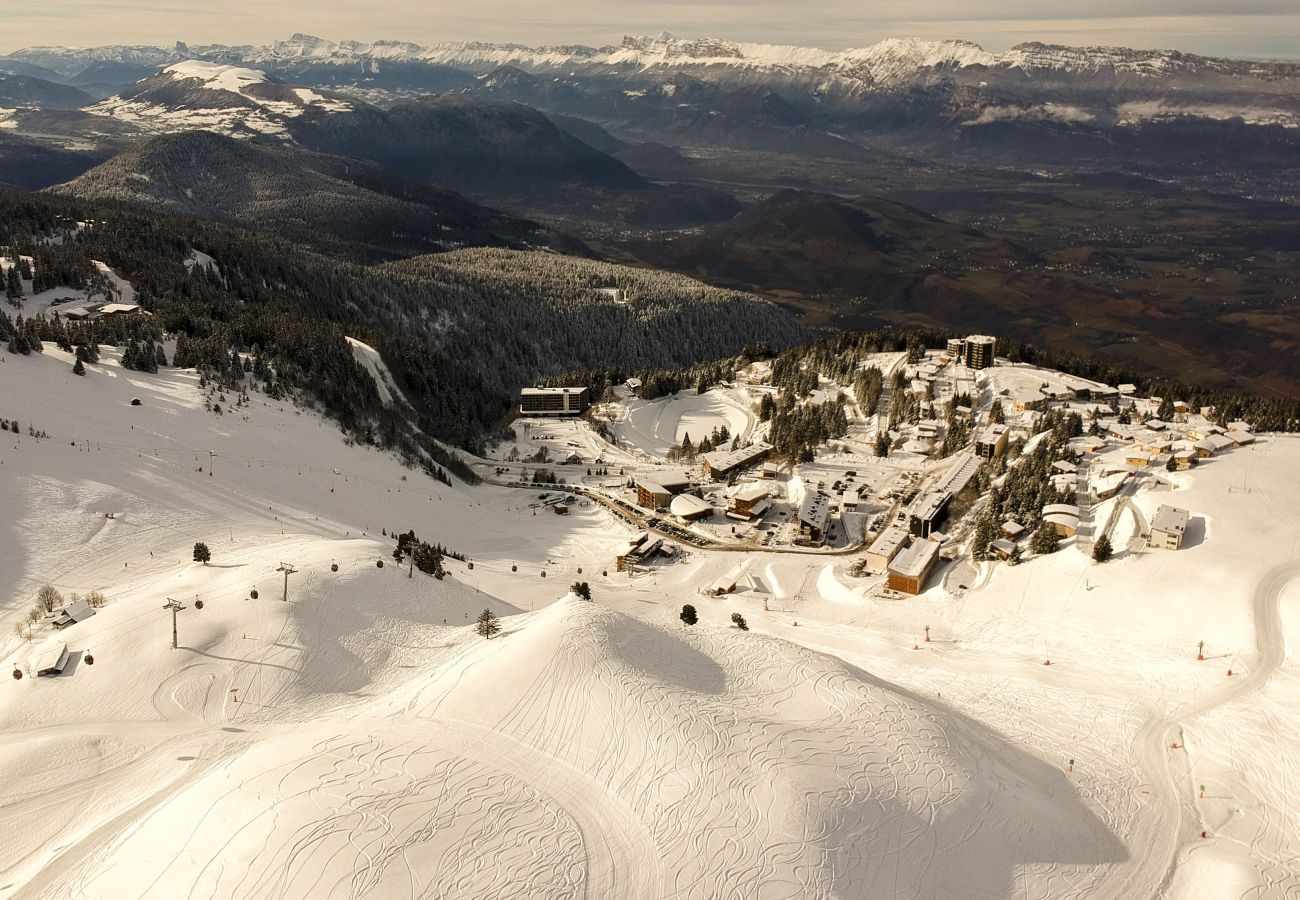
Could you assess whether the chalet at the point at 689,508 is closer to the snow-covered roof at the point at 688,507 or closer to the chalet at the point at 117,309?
the snow-covered roof at the point at 688,507

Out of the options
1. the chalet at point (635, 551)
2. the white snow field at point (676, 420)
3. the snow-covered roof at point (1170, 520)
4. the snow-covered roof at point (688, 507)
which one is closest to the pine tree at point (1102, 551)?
the snow-covered roof at point (1170, 520)

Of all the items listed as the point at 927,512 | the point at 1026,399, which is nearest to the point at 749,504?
the point at 927,512

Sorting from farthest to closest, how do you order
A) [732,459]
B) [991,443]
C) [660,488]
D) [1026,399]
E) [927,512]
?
[1026,399]
[732,459]
[991,443]
[660,488]
[927,512]

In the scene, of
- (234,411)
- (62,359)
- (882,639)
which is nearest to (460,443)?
(234,411)

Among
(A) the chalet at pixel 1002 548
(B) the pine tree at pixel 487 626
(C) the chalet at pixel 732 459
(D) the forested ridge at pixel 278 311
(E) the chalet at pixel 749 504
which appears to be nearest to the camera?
(B) the pine tree at pixel 487 626

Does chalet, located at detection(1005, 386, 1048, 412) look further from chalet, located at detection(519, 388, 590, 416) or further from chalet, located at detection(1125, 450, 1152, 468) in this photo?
chalet, located at detection(519, 388, 590, 416)

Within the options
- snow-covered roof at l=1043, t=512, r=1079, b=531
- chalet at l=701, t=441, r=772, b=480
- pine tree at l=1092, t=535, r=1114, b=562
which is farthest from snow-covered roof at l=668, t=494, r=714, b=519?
pine tree at l=1092, t=535, r=1114, b=562

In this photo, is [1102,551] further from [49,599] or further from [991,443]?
[49,599]
